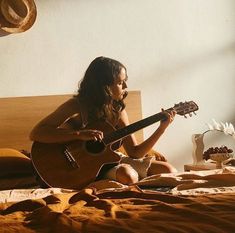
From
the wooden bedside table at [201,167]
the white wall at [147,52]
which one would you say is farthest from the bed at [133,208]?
A: the white wall at [147,52]

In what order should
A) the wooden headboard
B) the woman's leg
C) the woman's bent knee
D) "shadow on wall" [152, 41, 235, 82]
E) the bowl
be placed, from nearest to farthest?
1. the woman's bent knee
2. the woman's leg
3. the bowl
4. the wooden headboard
5. "shadow on wall" [152, 41, 235, 82]

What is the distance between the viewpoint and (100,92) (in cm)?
204

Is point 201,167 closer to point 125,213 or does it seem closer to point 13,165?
point 13,165

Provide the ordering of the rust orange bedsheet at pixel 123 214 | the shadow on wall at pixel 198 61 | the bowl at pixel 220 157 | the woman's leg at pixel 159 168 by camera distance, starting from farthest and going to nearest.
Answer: the shadow on wall at pixel 198 61 → the bowl at pixel 220 157 → the woman's leg at pixel 159 168 → the rust orange bedsheet at pixel 123 214

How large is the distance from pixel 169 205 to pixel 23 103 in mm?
1703

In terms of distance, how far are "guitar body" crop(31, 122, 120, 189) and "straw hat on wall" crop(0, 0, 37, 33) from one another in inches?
37.5

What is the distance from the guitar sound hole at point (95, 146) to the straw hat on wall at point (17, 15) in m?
1.03

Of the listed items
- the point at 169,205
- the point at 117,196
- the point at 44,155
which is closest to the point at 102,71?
the point at 44,155

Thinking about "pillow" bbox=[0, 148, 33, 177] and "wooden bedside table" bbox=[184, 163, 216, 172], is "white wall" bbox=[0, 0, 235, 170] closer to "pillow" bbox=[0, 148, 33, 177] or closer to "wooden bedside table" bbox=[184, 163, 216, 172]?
"wooden bedside table" bbox=[184, 163, 216, 172]

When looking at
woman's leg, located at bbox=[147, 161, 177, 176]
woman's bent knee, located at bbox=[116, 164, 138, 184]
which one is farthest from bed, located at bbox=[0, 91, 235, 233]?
woman's leg, located at bbox=[147, 161, 177, 176]

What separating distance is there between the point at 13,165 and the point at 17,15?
3.34 feet

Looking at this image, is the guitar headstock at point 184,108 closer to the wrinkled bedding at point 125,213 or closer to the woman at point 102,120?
the woman at point 102,120

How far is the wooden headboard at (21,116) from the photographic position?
243 centimetres

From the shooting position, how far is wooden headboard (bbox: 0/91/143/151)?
243cm
